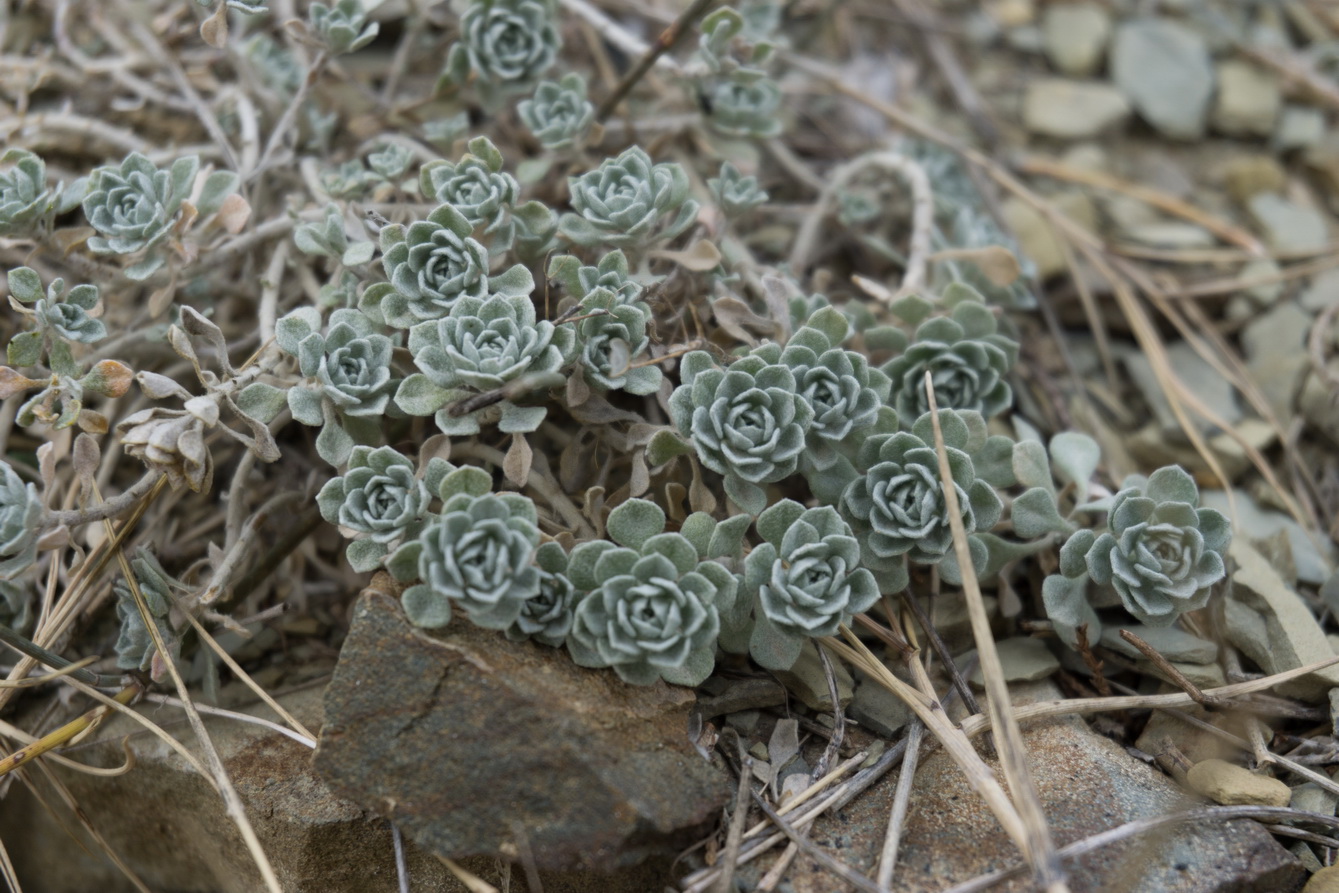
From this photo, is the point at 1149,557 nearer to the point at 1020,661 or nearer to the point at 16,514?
the point at 1020,661

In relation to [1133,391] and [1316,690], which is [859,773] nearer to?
[1316,690]

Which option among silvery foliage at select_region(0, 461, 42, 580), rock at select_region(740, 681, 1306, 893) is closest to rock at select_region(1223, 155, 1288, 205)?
rock at select_region(740, 681, 1306, 893)

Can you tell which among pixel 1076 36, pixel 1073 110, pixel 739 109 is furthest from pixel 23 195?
pixel 1076 36

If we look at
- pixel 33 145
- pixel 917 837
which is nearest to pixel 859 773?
pixel 917 837

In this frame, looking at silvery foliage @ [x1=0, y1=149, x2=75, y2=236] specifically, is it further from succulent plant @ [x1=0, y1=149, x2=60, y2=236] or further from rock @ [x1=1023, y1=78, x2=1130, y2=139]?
rock @ [x1=1023, y1=78, x2=1130, y2=139]

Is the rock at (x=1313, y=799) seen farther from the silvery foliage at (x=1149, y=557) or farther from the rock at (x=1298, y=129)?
the rock at (x=1298, y=129)

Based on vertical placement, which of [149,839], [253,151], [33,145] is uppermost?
[253,151]
